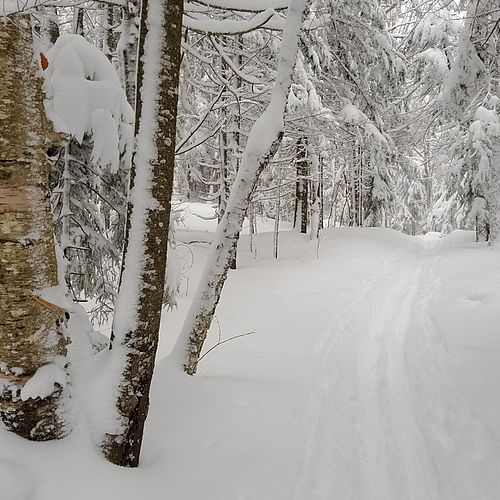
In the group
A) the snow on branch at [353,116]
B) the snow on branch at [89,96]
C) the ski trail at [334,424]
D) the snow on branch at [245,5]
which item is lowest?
the ski trail at [334,424]

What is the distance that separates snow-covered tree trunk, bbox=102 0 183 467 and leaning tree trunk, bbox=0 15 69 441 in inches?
15.9

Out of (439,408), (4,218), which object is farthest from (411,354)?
(4,218)

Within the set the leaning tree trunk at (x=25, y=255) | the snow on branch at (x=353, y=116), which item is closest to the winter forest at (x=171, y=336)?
the leaning tree trunk at (x=25, y=255)

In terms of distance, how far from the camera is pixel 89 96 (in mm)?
4156

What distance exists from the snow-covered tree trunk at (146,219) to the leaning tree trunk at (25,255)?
404mm

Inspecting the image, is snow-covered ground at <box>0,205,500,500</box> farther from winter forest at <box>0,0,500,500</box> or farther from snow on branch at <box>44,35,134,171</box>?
snow on branch at <box>44,35,134,171</box>

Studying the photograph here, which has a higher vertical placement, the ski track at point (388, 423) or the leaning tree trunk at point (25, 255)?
the leaning tree trunk at point (25, 255)

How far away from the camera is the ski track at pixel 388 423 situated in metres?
3.35

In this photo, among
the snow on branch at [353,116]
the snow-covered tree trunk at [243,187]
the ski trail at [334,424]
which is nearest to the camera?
the ski trail at [334,424]

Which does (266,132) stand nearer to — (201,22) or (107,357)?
(201,22)

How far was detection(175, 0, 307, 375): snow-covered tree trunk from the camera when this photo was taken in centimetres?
386

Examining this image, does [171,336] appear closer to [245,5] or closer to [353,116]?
[245,5]

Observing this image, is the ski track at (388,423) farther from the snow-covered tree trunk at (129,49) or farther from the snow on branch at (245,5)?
A: the snow-covered tree trunk at (129,49)

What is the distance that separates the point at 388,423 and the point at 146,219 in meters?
3.18
